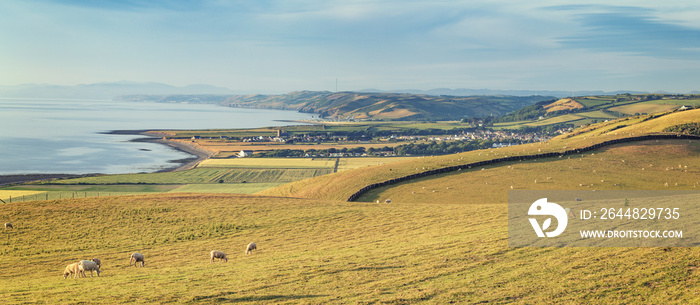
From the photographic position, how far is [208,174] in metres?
109

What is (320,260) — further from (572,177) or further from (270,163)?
(270,163)

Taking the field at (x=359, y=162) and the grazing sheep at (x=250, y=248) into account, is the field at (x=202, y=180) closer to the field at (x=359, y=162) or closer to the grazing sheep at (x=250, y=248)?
the field at (x=359, y=162)

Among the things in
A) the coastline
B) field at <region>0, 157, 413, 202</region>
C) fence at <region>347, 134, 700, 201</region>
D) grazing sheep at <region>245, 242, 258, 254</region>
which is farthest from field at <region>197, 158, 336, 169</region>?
grazing sheep at <region>245, 242, 258, 254</region>

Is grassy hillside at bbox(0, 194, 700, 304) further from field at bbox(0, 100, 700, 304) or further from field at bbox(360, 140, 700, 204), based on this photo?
field at bbox(360, 140, 700, 204)

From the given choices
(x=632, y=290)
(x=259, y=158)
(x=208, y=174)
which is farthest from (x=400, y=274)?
(x=259, y=158)

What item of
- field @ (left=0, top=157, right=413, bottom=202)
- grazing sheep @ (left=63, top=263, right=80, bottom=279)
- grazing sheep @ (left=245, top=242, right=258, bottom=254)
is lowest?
field @ (left=0, top=157, right=413, bottom=202)

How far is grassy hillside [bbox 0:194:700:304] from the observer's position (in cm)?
1551

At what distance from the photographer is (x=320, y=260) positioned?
21.2m

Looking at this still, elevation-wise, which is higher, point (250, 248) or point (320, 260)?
point (320, 260)

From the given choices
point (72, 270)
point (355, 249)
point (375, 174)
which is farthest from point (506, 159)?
point (72, 270)

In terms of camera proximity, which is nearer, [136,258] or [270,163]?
[136,258]

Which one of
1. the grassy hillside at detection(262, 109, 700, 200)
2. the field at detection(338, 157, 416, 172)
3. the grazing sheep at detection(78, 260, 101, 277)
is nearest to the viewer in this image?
the grazing sheep at detection(78, 260, 101, 277)

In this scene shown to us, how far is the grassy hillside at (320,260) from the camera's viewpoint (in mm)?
15508

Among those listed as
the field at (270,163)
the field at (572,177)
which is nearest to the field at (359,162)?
the field at (270,163)
